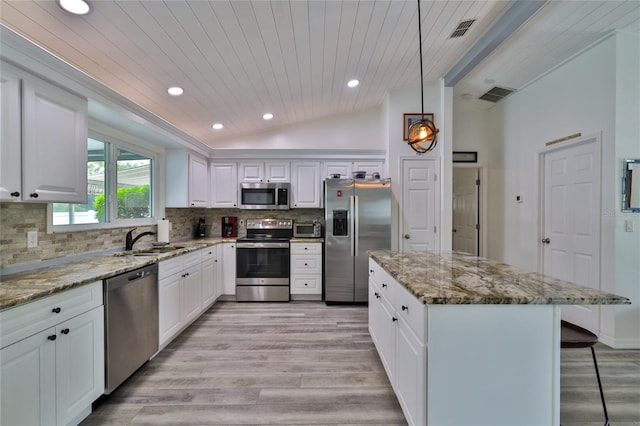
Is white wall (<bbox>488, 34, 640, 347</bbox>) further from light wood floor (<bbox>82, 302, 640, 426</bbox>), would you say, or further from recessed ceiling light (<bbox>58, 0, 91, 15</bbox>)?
recessed ceiling light (<bbox>58, 0, 91, 15</bbox>)

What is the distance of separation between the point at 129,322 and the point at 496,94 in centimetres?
535

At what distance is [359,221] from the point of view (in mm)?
A: 3773

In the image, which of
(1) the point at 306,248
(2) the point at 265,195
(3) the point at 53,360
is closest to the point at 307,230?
→ (1) the point at 306,248

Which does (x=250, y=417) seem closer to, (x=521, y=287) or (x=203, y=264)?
(x=521, y=287)

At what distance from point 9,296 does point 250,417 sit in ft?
4.83

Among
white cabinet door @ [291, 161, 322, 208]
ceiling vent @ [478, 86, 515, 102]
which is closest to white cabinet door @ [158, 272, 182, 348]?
white cabinet door @ [291, 161, 322, 208]

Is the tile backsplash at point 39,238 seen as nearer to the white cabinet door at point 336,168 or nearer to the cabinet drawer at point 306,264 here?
the cabinet drawer at point 306,264

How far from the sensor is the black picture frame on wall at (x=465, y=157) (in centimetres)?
446

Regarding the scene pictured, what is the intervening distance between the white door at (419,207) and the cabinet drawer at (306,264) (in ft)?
4.24

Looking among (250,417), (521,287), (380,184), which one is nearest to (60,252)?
(250,417)

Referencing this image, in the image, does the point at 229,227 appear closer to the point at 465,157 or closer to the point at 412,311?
the point at 412,311

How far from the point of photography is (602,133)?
8.87 ft

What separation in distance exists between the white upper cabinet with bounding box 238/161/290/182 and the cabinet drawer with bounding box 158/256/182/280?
75.5 inches

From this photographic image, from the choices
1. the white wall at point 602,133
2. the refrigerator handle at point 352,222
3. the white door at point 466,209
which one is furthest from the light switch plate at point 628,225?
the refrigerator handle at point 352,222
